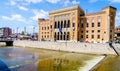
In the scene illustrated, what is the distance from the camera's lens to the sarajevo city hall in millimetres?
79688

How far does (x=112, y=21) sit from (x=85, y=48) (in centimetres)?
2085

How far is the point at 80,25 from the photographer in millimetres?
91500

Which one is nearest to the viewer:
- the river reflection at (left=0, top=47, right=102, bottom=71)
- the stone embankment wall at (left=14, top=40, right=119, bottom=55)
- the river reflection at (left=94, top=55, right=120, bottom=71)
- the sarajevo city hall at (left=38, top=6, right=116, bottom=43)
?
the river reflection at (left=0, top=47, right=102, bottom=71)

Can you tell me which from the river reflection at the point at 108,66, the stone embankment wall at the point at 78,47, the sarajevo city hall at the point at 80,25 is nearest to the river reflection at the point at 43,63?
the river reflection at the point at 108,66

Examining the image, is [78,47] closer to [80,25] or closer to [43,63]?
[80,25]

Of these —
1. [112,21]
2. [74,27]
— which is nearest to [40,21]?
[74,27]

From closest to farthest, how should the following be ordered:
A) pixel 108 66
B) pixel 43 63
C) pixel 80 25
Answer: pixel 108 66
pixel 43 63
pixel 80 25

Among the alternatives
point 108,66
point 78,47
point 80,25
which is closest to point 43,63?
point 108,66

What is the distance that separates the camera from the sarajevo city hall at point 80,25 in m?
79.7

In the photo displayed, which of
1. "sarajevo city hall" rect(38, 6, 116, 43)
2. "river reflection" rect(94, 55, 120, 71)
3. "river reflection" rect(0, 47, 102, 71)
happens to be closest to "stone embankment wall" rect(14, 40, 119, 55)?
"sarajevo city hall" rect(38, 6, 116, 43)

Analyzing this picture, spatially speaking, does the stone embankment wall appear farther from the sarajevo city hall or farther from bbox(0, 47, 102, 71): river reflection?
bbox(0, 47, 102, 71): river reflection

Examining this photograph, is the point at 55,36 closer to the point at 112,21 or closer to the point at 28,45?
the point at 28,45

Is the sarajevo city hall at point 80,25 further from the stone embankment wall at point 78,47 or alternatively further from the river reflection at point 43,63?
the river reflection at point 43,63

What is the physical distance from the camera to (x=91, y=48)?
6662cm
